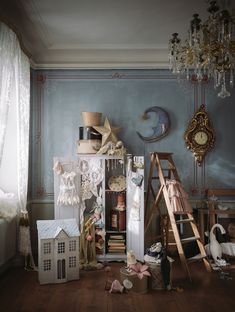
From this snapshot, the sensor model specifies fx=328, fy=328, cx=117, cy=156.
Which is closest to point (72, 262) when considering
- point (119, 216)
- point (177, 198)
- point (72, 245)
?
point (72, 245)

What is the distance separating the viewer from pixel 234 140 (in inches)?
189

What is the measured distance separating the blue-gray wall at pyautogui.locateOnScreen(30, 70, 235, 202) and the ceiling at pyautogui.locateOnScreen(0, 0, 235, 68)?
0.61 ft

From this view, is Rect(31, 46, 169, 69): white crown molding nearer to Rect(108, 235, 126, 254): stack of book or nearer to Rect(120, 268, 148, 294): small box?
Rect(108, 235, 126, 254): stack of book

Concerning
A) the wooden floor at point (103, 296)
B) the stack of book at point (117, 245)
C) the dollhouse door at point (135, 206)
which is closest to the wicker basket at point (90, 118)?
the dollhouse door at point (135, 206)

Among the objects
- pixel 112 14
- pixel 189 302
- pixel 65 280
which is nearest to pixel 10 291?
pixel 65 280

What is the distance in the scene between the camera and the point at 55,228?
12.4 ft

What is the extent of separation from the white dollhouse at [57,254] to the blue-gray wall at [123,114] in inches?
45.0

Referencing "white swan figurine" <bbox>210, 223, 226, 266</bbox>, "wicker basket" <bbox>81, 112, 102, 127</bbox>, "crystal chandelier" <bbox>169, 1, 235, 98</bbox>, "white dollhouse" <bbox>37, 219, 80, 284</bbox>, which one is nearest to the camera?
"crystal chandelier" <bbox>169, 1, 235, 98</bbox>

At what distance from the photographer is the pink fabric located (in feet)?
13.2

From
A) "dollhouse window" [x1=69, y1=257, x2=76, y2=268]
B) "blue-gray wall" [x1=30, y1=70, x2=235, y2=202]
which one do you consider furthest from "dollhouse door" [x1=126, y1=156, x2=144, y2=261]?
"dollhouse window" [x1=69, y1=257, x2=76, y2=268]

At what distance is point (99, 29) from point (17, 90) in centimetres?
124

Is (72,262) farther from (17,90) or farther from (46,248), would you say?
(17,90)

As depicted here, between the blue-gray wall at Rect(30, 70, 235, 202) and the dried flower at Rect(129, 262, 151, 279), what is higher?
the blue-gray wall at Rect(30, 70, 235, 202)

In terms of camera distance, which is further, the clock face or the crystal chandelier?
the clock face
